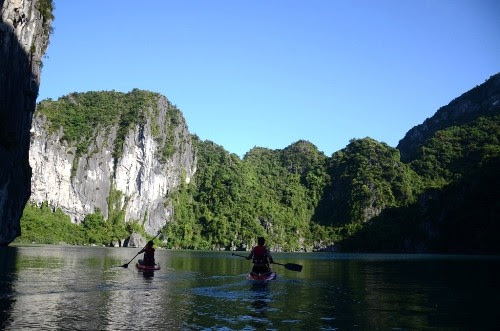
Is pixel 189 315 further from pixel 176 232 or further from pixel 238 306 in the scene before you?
pixel 176 232

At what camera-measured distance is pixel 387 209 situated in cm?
15012

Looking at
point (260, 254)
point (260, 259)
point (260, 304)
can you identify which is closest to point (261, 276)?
point (260, 259)

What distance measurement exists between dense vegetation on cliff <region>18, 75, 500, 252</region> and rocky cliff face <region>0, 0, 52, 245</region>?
69520 mm

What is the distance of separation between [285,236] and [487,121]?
74.2m

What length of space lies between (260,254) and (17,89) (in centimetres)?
3658

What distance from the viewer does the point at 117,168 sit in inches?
5664

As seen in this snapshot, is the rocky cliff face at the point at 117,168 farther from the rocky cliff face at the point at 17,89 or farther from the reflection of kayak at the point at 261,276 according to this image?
the reflection of kayak at the point at 261,276

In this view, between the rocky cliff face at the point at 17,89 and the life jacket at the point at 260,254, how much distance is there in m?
31.3

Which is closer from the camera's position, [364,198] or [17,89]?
[17,89]

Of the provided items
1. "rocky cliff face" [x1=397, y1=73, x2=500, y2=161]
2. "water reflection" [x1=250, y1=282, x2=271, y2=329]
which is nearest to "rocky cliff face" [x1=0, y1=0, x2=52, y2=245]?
"water reflection" [x1=250, y1=282, x2=271, y2=329]

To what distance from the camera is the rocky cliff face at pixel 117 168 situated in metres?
126

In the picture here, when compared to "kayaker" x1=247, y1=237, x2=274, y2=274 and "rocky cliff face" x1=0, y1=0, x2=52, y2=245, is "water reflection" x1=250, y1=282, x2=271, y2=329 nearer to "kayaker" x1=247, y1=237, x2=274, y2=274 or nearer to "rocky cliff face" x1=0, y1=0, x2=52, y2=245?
"kayaker" x1=247, y1=237, x2=274, y2=274

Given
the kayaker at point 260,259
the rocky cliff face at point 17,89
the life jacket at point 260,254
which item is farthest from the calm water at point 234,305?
the rocky cliff face at point 17,89

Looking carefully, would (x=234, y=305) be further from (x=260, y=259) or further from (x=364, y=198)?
(x=364, y=198)
